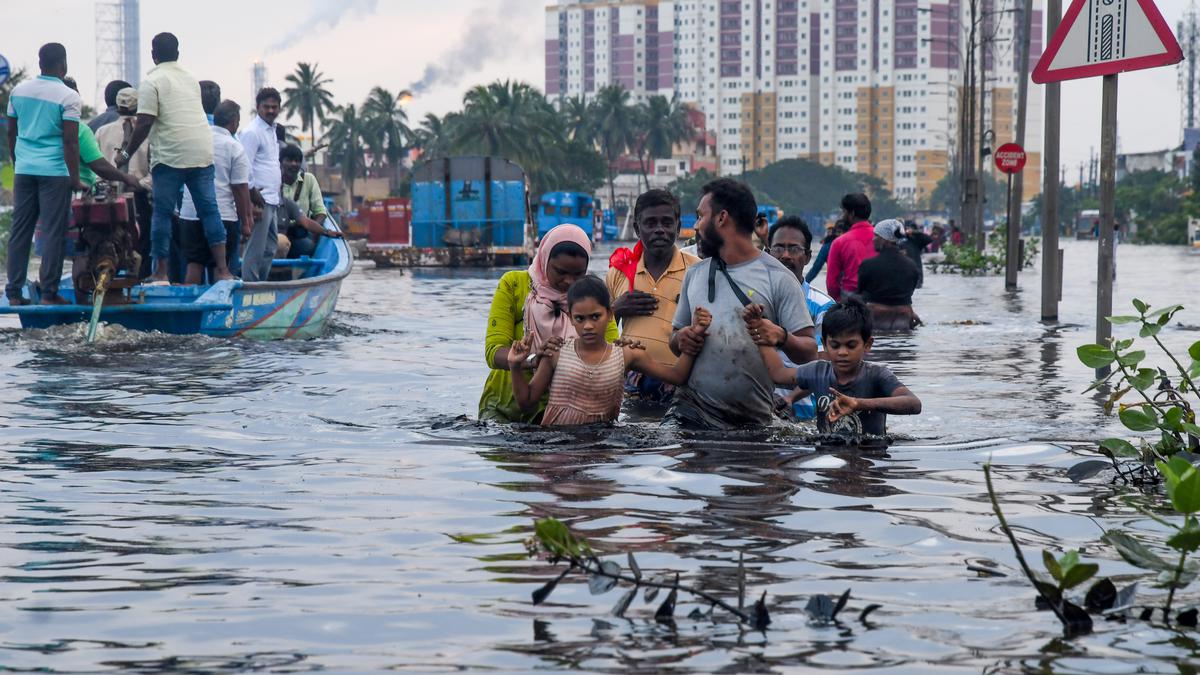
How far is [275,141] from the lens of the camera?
15.8 m

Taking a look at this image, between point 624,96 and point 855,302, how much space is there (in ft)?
458

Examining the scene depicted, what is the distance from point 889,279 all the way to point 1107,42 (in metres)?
6.20

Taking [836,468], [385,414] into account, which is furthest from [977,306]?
[836,468]

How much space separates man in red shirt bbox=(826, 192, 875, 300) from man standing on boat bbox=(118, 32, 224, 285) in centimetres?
585

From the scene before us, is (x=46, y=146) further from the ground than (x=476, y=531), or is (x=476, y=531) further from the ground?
(x=46, y=146)

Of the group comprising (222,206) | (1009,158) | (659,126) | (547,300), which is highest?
(659,126)

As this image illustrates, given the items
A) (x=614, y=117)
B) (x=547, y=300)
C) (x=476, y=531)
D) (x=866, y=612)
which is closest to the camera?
(x=866, y=612)

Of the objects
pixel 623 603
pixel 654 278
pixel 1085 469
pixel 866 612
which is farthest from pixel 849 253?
pixel 623 603

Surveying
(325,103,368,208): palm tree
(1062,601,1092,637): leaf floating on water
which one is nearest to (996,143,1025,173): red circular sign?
(1062,601,1092,637): leaf floating on water

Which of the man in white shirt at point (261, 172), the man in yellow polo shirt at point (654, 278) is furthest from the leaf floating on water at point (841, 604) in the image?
the man in white shirt at point (261, 172)

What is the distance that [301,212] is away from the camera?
1744 centimetres

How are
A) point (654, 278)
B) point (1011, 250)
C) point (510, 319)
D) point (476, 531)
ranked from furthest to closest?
1. point (1011, 250)
2. point (654, 278)
3. point (510, 319)
4. point (476, 531)

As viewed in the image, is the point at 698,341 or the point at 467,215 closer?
the point at 698,341

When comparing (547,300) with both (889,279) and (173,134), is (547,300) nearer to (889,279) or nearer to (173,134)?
(173,134)
